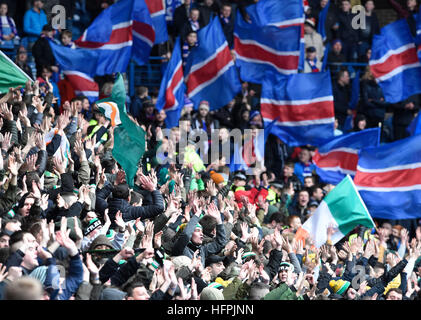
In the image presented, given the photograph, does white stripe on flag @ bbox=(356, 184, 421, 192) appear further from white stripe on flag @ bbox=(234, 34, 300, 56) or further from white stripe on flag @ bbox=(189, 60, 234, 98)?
white stripe on flag @ bbox=(189, 60, 234, 98)

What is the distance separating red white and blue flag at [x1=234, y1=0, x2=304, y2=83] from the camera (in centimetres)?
1817

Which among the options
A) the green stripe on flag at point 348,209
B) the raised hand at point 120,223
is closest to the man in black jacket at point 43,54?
the green stripe on flag at point 348,209

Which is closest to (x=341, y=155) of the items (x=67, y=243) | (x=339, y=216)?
(x=339, y=216)

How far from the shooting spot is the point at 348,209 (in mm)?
14945

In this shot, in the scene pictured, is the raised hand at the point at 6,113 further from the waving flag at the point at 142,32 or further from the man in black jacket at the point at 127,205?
the waving flag at the point at 142,32

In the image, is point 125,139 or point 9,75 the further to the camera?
point 9,75

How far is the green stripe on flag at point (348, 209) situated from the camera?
48.8 ft

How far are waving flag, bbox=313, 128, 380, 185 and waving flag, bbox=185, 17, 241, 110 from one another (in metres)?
1.91

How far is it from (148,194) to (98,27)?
5540mm

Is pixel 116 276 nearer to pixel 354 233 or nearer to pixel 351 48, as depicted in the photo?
pixel 354 233

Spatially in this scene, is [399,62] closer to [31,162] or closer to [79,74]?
[79,74]

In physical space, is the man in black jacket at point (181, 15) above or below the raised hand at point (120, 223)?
above

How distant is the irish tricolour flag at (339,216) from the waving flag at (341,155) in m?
2.39

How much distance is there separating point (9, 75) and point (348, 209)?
543 cm
